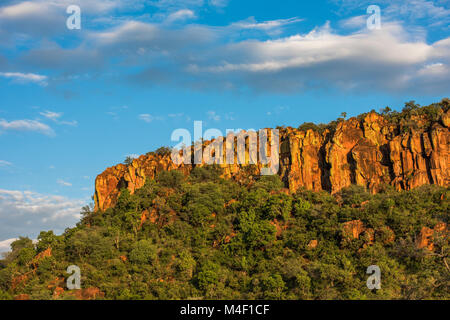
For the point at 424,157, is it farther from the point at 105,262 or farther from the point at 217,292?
the point at 105,262

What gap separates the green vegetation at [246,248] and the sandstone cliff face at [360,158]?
2799mm

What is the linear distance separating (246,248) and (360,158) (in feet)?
64.0

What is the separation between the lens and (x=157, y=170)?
80938mm

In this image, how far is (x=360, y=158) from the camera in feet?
225

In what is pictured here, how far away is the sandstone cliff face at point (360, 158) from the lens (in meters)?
65.7

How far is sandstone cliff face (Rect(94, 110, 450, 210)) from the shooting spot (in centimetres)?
6569

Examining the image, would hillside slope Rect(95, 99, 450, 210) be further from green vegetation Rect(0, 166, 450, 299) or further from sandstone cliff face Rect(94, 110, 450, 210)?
green vegetation Rect(0, 166, 450, 299)
